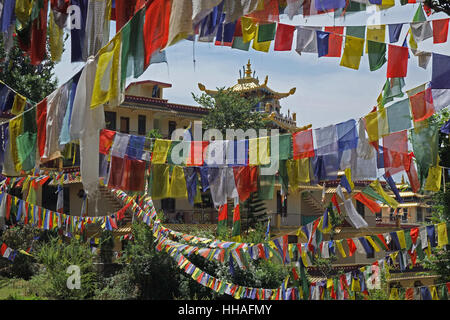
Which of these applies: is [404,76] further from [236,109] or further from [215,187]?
[236,109]

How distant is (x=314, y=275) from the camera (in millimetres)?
32000

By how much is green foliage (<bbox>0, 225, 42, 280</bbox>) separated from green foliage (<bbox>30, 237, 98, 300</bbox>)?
136cm

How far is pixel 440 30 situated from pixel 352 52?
1.80 metres

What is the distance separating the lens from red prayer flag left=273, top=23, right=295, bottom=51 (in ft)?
44.4

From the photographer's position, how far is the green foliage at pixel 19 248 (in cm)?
2486

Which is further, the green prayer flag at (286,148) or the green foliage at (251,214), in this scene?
the green foliage at (251,214)

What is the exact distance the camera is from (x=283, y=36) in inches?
535

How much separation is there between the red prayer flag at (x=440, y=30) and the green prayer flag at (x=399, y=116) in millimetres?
1437

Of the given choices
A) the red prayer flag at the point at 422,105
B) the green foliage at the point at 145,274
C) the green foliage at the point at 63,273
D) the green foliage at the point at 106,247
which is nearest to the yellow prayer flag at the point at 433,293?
the red prayer flag at the point at 422,105

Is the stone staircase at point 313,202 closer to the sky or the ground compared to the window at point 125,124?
closer to the ground

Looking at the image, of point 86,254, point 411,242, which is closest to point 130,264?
point 86,254

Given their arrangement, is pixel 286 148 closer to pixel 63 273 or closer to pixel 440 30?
pixel 440 30

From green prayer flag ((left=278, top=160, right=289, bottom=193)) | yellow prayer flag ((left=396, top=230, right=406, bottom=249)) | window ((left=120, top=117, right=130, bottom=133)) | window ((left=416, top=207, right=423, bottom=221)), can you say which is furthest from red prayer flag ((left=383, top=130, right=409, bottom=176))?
window ((left=416, top=207, right=423, bottom=221))

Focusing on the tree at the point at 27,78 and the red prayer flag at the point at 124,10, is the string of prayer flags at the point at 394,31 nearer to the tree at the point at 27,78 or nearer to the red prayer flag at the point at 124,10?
the red prayer flag at the point at 124,10
